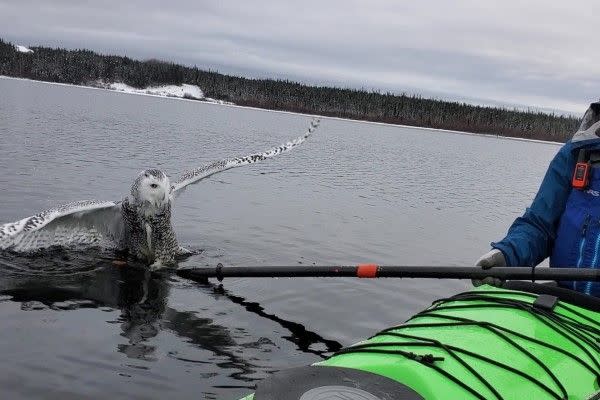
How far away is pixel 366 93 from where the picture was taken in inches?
5251

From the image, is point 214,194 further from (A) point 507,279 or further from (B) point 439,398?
(B) point 439,398

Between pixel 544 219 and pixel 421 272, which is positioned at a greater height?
pixel 544 219

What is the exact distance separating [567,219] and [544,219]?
218 millimetres

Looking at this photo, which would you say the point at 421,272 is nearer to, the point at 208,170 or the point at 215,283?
the point at 215,283

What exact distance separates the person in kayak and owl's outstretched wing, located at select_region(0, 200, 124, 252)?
597cm

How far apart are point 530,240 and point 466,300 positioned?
977mm

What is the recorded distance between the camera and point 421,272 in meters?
5.75

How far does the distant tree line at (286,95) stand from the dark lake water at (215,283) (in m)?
93.4

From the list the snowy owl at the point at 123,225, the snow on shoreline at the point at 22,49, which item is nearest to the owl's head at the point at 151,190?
the snowy owl at the point at 123,225

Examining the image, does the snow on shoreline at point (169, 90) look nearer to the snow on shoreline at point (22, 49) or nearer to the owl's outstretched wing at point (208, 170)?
the snow on shoreline at point (22, 49)

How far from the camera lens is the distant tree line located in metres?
120

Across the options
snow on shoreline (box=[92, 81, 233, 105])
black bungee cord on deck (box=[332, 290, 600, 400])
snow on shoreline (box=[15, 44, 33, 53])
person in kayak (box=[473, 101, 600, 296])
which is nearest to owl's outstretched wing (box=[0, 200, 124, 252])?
black bungee cord on deck (box=[332, 290, 600, 400])

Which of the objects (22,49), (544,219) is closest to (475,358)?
(544,219)

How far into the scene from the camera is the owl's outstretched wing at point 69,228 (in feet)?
28.2
